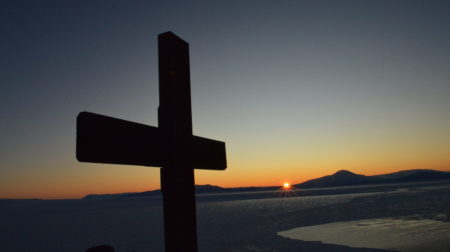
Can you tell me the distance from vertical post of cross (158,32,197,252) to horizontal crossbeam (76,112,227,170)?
74 millimetres

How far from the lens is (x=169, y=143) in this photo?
66.2 inches

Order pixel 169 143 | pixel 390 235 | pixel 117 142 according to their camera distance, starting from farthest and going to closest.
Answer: pixel 390 235
pixel 169 143
pixel 117 142

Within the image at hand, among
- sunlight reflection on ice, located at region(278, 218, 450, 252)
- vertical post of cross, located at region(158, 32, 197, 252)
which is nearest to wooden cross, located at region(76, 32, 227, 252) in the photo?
vertical post of cross, located at region(158, 32, 197, 252)

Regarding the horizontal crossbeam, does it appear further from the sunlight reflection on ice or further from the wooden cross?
the sunlight reflection on ice

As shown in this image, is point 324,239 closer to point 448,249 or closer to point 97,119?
point 448,249

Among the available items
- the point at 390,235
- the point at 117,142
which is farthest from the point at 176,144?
the point at 390,235

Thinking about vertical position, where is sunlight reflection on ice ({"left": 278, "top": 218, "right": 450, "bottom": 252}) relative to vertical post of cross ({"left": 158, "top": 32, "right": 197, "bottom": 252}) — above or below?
below

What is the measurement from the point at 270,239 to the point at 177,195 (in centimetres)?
1823

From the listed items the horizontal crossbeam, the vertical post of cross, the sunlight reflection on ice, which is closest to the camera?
the horizontal crossbeam

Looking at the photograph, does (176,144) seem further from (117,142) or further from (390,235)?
(390,235)

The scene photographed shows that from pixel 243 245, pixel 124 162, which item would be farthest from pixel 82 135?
pixel 243 245

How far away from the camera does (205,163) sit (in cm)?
207

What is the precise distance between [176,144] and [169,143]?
0.04m

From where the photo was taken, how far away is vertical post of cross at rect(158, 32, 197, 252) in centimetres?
163
